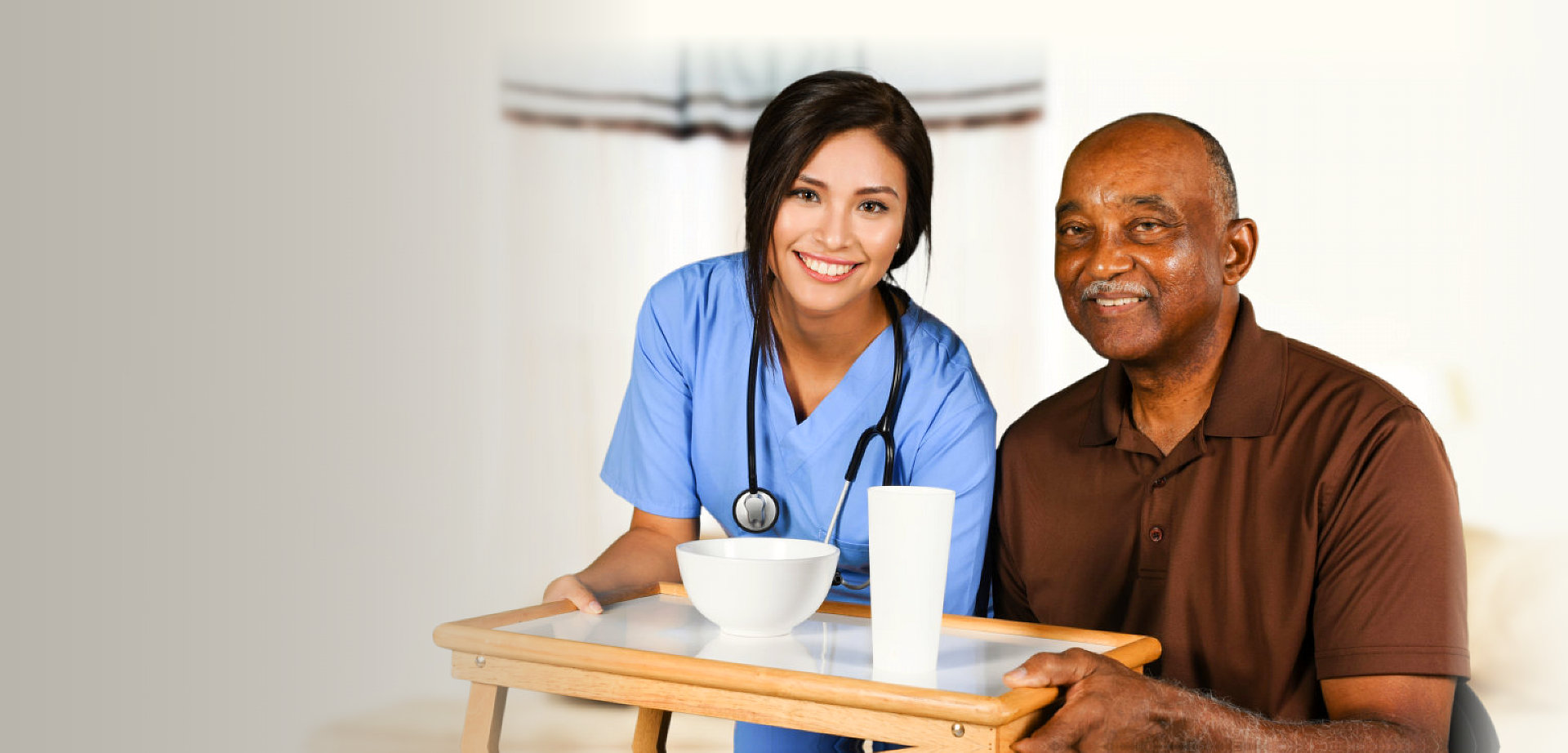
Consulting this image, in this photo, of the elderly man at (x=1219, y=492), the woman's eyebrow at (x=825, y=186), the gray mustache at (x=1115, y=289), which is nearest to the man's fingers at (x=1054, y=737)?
the elderly man at (x=1219, y=492)

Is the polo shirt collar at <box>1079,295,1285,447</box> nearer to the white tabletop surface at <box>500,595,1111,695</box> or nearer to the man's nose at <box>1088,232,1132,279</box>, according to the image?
the man's nose at <box>1088,232,1132,279</box>

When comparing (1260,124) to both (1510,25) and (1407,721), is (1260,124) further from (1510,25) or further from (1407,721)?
(1407,721)

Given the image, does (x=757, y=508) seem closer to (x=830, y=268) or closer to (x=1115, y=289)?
(x=830, y=268)

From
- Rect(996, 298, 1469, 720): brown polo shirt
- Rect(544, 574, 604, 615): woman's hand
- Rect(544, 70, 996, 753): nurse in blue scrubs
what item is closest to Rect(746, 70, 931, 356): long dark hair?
Rect(544, 70, 996, 753): nurse in blue scrubs

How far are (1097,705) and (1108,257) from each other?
0.45 metres

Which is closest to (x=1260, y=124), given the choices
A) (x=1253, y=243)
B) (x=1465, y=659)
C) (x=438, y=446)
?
(x=1253, y=243)

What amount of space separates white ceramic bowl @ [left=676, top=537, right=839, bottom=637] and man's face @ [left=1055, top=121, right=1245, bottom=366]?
0.37 meters

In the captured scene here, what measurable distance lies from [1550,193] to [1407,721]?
2.42 metres

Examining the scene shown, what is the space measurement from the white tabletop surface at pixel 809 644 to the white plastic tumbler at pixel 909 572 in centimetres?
2

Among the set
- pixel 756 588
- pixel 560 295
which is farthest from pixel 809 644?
pixel 560 295

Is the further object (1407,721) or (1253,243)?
(1253,243)

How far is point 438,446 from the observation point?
625mm

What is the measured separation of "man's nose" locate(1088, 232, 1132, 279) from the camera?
112 centimetres

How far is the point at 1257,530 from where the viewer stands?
3.60ft
